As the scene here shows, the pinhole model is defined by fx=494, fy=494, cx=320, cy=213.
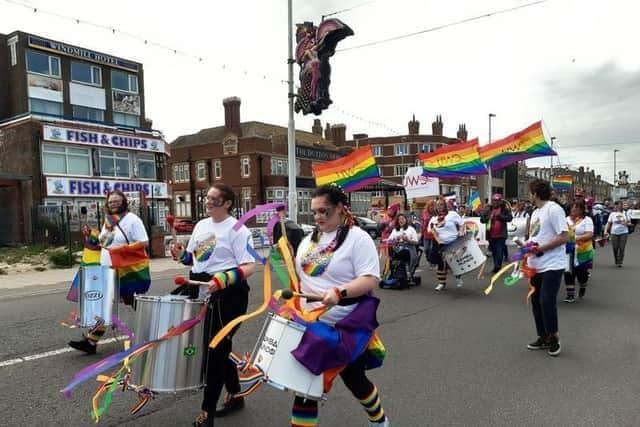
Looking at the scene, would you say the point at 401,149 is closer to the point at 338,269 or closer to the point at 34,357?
the point at 34,357

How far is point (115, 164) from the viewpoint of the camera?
28156 mm

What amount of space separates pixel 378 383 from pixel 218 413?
143cm

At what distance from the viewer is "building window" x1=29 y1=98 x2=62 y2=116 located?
28891 mm

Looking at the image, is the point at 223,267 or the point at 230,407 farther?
the point at 230,407

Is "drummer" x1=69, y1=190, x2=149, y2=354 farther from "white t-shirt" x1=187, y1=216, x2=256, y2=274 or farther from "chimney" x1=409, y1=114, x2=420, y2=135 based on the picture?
"chimney" x1=409, y1=114, x2=420, y2=135

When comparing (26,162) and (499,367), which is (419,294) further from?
(26,162)

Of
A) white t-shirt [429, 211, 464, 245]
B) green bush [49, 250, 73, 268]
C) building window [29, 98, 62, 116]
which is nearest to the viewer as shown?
white t-shirt [429, 211, 464, 245]

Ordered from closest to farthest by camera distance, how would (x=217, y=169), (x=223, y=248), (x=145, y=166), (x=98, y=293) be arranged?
(x=223, y=248) < (x=98, y=293) < (x=145, y=166) < (x=217, y=169)

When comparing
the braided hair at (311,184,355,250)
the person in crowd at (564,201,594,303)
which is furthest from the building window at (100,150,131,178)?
the braided hair at (311,184,355,250)

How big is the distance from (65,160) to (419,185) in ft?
64.2

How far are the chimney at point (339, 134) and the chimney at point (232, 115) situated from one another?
52.3 ft

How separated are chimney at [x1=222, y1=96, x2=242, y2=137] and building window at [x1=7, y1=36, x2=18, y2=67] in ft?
58.4

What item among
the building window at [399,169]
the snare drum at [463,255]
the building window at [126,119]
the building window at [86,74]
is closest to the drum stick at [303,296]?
the snare drum at [463,255]

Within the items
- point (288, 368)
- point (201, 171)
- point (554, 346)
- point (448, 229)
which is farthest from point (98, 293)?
point (201, 171)
